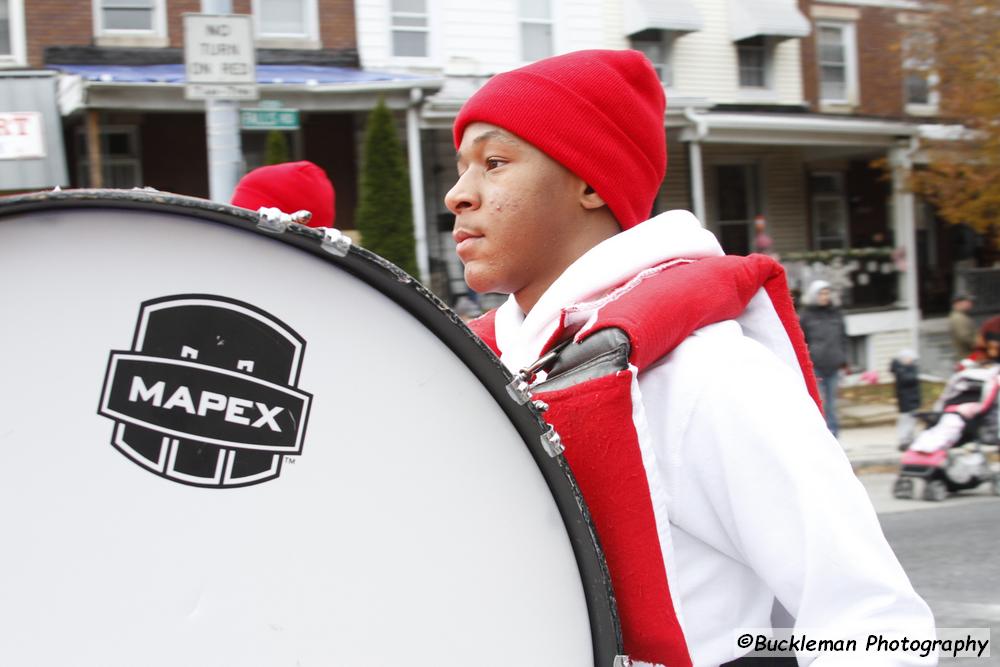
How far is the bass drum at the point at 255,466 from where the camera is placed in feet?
3.05

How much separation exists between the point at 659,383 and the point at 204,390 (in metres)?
0.56

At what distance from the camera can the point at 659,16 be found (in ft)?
52.5

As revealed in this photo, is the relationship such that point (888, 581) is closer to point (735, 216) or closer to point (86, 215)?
point (86, 215)

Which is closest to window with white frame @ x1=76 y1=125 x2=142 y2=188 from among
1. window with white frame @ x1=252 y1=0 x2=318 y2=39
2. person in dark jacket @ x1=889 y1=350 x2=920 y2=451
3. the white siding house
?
window with white frame @ x1=252 y1=0 x2=318 y2=39

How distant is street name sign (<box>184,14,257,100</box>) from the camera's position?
18.8 feet

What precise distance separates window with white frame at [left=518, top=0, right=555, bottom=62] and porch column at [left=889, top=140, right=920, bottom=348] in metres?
6.45

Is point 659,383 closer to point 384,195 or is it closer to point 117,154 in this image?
point 384,195

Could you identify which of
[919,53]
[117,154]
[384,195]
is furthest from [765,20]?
[117,154]

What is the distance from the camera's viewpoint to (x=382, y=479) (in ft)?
3.38

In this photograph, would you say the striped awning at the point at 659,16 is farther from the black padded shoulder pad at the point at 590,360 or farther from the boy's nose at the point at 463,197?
the black padded shoulder pad at the point at 590,360

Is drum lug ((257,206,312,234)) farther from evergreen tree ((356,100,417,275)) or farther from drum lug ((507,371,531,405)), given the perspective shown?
evergreen tree ((356,100,417,275))

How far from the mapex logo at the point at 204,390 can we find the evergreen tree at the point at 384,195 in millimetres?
12057

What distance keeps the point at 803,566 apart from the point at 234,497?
649 millimetres

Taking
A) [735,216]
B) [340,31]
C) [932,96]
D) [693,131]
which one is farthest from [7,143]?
[932,96]
